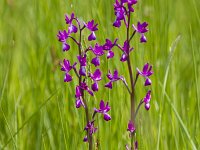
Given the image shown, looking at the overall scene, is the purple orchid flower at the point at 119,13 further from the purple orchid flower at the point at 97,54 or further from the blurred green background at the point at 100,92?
the blurred green background at the point at 100,92

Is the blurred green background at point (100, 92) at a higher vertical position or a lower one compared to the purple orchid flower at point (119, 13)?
lower

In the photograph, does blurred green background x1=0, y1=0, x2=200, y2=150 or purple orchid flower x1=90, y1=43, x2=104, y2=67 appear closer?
purple orchid flower x1=90, y1=43, x2=104, y2=67

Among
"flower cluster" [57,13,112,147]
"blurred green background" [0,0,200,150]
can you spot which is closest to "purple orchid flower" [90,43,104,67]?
"flower cluster" [57,13,112,147]

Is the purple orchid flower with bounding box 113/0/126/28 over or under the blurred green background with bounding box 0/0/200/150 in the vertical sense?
over

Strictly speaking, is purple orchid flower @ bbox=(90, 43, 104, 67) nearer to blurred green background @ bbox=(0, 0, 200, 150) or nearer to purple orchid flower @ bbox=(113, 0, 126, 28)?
purple orchid flower @ bbox=(113, 0, 126, 28)

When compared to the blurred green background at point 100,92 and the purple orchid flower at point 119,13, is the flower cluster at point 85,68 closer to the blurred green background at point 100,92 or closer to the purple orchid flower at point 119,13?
the purple orchid flower at point 119,13

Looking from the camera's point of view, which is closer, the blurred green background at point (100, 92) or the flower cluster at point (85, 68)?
the flower cluster at point (85, 68)

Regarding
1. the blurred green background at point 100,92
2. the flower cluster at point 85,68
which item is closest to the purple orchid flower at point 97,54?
the flower cluster at point 85,68

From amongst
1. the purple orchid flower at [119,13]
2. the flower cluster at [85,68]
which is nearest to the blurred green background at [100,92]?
the flower cluster at [85,68]

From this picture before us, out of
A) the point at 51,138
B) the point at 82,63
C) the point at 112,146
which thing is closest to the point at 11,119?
the point at 51,138
